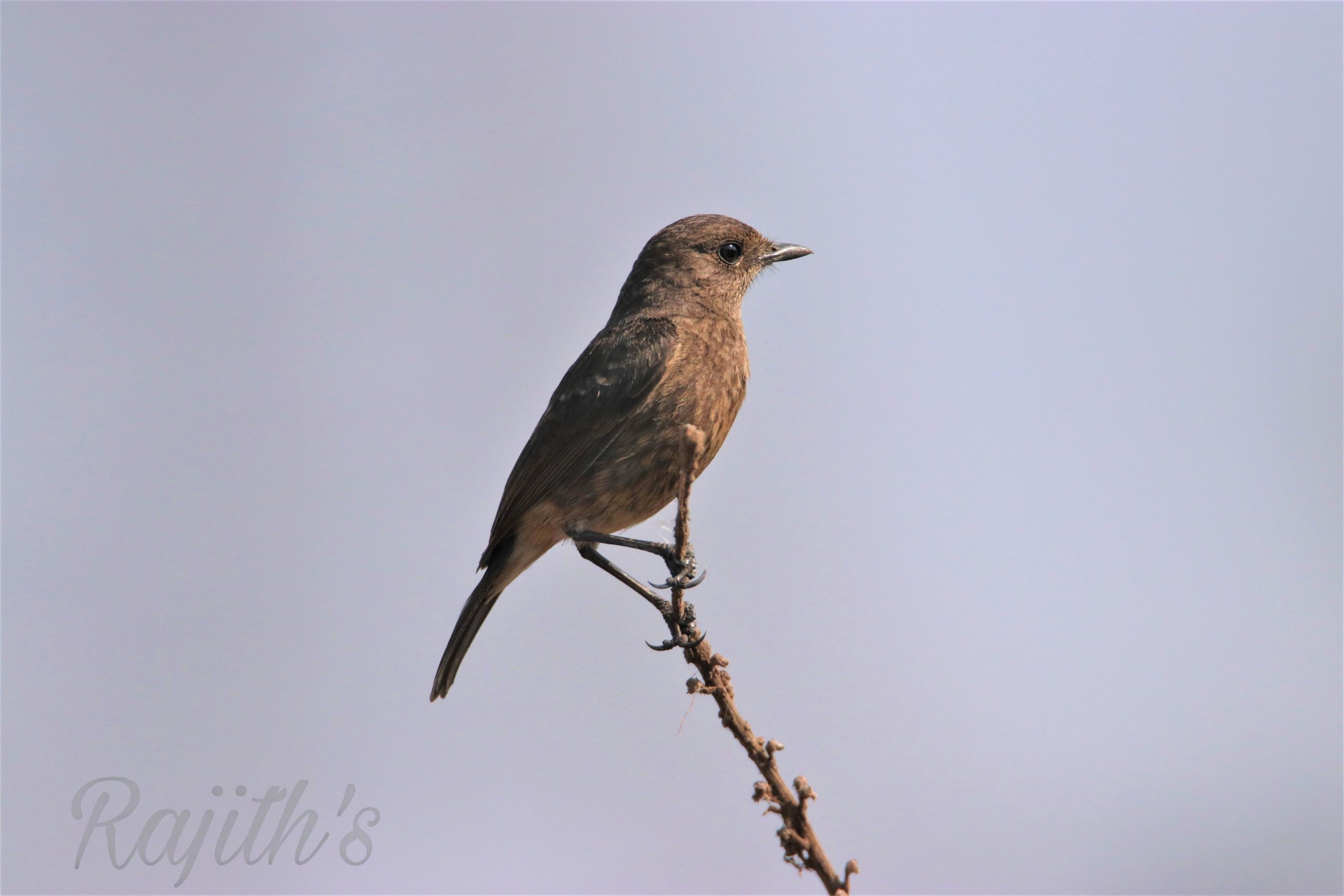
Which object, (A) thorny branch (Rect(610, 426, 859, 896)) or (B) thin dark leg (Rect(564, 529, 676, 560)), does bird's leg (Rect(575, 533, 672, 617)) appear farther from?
(A) thorny branch (Rect(610, 426, 859, 896))

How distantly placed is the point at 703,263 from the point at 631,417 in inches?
48.4

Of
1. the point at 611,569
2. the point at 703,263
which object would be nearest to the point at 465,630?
the point at 611,569

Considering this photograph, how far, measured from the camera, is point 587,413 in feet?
→ 17.5

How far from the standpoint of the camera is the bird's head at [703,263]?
585 cm

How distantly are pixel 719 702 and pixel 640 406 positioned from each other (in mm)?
2227

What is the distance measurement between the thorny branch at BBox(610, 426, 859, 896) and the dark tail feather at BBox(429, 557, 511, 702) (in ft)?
7.21

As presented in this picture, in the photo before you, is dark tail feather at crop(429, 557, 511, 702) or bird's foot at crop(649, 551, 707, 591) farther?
dark tail feather at crop(429, 557, 511, 702)

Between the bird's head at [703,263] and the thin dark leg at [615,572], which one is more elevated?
the bird's head at [703,263]

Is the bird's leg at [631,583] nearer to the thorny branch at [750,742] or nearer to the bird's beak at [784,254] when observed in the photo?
Result: the thorny branch at [750,742]

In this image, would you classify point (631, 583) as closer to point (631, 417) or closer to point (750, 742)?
point (631, 417)

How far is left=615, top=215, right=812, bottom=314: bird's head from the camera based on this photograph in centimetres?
585

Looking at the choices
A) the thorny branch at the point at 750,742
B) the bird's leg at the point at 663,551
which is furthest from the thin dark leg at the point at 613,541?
the thorny branch at the point at 750,742

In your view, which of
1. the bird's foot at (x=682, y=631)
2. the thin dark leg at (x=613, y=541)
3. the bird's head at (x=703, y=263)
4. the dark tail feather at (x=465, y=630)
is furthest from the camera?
the bird's head at (x=703, y=263)

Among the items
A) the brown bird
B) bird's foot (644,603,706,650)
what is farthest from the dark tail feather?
bird's foot (644,603,706,650)
